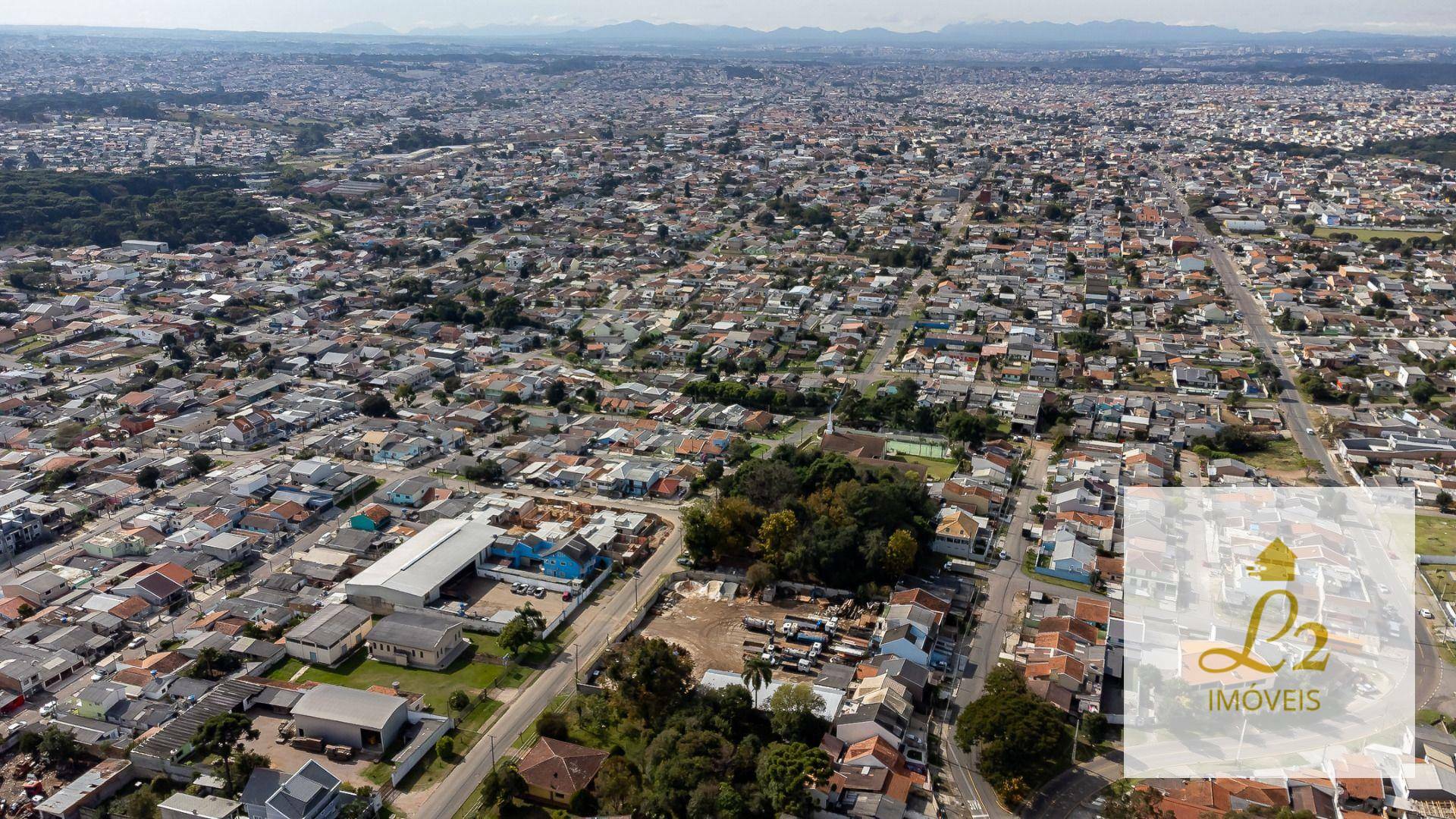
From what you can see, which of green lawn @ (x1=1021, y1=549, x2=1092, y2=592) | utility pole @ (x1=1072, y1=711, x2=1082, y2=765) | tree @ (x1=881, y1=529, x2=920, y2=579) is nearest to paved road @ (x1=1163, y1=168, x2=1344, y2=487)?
green lawn @ (x1=1021, y1=549, x2=1092, y2=592)

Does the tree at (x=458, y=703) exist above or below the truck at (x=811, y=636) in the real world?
below

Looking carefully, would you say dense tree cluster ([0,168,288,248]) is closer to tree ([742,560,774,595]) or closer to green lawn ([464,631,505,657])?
green lawn ([464,631,505,657])

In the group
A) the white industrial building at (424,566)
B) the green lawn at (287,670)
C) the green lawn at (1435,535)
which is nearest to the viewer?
the green lawn at (287,670)

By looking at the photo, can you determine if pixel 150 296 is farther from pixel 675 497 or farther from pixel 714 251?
pixel 675 497

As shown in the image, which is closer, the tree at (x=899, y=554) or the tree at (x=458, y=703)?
the tree at (x=458, y=703)

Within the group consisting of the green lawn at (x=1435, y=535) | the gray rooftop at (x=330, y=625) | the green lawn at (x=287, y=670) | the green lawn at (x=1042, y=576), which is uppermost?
the green lawn at (x=1435, y=535)

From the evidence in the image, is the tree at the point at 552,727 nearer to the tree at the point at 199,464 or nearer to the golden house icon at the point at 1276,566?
the golden house icon at the point at 1276,566

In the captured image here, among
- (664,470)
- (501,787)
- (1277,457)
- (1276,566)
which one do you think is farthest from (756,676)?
(1277,457)

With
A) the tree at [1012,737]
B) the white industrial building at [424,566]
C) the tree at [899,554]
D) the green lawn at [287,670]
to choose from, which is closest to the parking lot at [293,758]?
the green lawn at [287,670]
